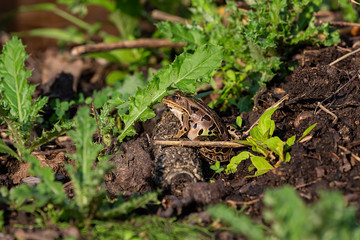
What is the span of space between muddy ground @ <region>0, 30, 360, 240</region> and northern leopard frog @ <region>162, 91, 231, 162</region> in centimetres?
11

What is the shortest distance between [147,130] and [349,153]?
2218 millimetres

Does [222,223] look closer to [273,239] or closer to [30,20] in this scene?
[273,239]

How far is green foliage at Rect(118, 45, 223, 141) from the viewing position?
14.2ft

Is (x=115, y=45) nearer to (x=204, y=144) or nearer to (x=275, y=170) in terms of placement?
(x=204, y=144)

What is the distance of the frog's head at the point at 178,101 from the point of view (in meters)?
4.56

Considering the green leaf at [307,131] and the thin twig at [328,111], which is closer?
the green leaf at [307,131]

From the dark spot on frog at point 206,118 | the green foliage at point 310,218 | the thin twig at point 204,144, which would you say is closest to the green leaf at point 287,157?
the thin twig at point 204,144

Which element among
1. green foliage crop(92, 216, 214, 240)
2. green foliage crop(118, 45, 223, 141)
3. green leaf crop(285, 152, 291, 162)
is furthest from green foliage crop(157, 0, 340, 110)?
green foliage crop(92, 216, 214, 240)

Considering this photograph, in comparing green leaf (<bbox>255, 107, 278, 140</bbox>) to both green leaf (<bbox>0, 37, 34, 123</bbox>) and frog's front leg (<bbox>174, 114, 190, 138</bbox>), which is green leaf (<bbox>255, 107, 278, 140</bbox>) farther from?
green leaf (<bbox>0, 37, 34, 123</bbox>)

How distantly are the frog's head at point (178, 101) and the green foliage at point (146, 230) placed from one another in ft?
5.83

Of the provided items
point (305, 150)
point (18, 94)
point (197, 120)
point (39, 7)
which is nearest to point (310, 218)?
point (305, 150)

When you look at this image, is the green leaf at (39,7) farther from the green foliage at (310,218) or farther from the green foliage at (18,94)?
the green foliage at (310,218)

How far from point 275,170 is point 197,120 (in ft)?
4.05

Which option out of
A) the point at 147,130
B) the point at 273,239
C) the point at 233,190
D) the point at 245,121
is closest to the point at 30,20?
the point at 147,130
